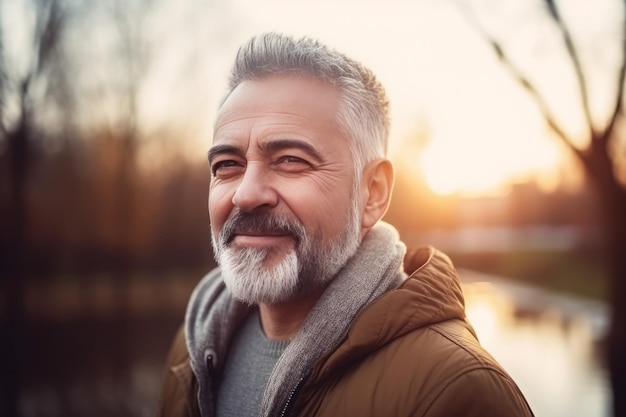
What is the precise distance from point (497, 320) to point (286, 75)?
1214 centimetres

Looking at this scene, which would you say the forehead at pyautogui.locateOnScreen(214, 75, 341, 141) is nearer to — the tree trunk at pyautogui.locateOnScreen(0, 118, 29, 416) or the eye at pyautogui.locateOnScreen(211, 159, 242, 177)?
the eye at pyautogui.locateOnScreen(211, 159, 242, 177)

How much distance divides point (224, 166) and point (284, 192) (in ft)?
0.94

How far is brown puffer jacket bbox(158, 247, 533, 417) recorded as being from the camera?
1.44 m

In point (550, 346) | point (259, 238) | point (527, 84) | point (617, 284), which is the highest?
point (527, 84)

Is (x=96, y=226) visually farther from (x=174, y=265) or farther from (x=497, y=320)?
(x=497, y=320)

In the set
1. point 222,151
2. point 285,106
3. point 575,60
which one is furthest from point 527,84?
point 222,151

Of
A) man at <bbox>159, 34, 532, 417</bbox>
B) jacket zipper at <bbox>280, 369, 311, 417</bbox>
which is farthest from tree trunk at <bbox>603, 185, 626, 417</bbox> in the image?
jacket zipper at <bbox>280, 369, 311, 417</bbox>

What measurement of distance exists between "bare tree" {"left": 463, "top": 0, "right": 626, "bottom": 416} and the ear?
8.25 ft

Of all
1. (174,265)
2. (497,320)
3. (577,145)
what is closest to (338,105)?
(577,145)

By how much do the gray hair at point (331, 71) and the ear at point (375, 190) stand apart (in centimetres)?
4

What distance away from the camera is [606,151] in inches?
155

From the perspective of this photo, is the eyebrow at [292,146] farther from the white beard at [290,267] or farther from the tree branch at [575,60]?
the tree branch at [575,60]

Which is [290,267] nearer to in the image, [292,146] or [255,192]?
[255,192]

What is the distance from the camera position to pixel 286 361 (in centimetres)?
171
